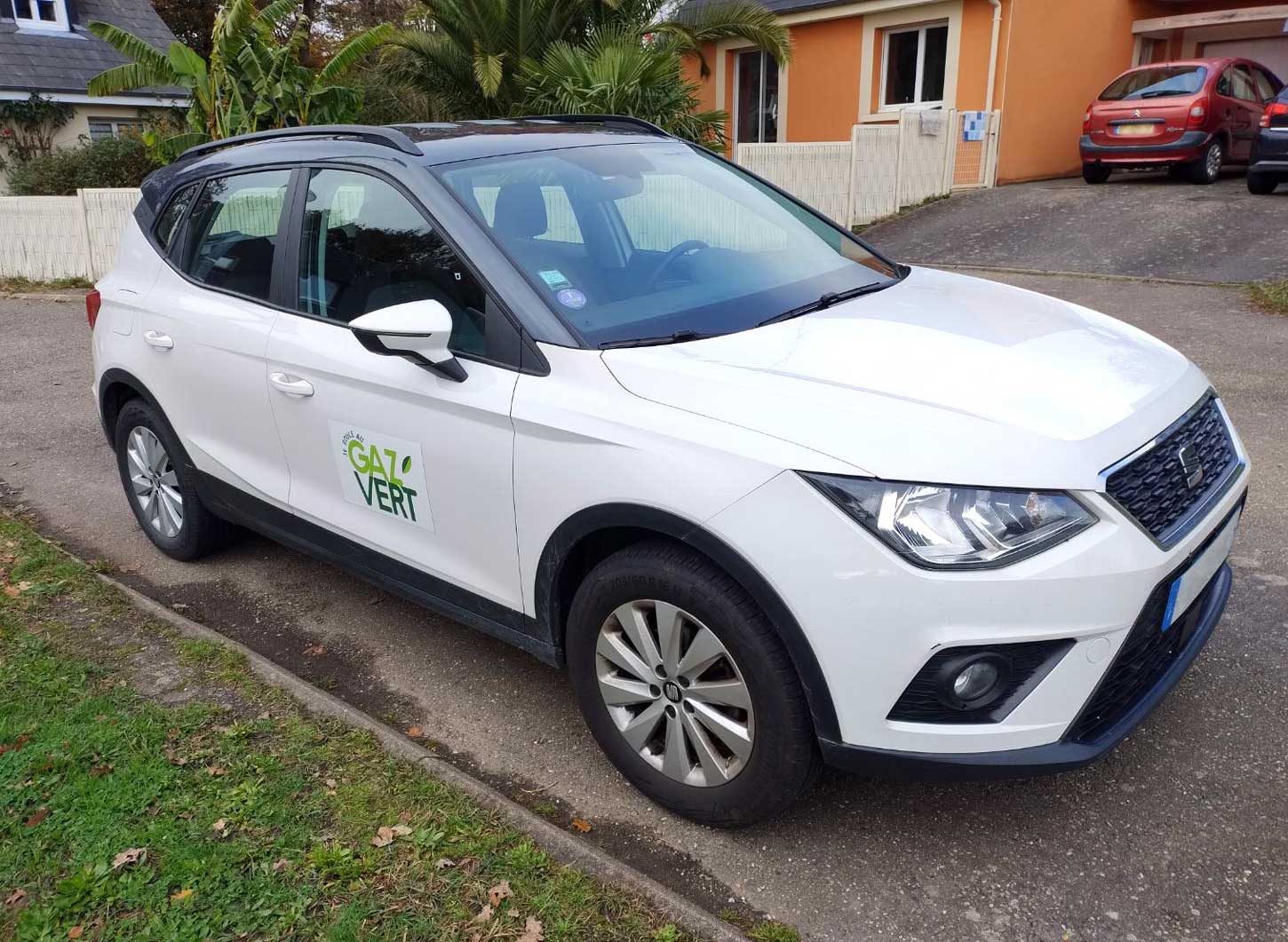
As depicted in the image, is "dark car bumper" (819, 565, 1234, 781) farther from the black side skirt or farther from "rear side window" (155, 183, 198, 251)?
"rear side window" (155, 183, 198, 251)

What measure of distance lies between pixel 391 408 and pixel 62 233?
540 inches

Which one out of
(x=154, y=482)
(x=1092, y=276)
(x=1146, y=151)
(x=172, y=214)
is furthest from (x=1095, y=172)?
(x=154, y=482)

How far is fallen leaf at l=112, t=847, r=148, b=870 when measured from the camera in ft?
8.94

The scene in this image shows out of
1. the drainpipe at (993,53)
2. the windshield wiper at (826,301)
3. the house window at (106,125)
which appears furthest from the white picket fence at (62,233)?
the windshield wiper at (826,301)

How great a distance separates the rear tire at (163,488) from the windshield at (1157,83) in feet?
48.6

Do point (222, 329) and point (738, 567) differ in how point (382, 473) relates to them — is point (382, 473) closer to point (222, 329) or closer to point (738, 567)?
point (222, 329)

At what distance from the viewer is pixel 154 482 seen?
15.7ft

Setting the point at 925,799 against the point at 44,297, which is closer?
the point at 925,799

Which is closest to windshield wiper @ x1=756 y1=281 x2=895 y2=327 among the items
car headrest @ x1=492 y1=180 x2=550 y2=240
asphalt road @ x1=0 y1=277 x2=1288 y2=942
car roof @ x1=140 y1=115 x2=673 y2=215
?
car headrest @ x1=492 y1=180 x2=550 y2=240

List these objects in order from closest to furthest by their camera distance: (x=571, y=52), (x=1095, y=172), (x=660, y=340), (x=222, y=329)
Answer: (x=660, y=340) < (x=222, y=329) < (x=571, y=52) < (x=1095, y=172)

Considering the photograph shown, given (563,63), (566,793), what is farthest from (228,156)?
(563,63)

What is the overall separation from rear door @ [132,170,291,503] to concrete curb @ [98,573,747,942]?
667 mm

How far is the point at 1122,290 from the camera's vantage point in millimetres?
9734

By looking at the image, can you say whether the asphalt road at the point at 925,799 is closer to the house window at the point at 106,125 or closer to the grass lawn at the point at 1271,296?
the grass lawn at the point at 1271,296
